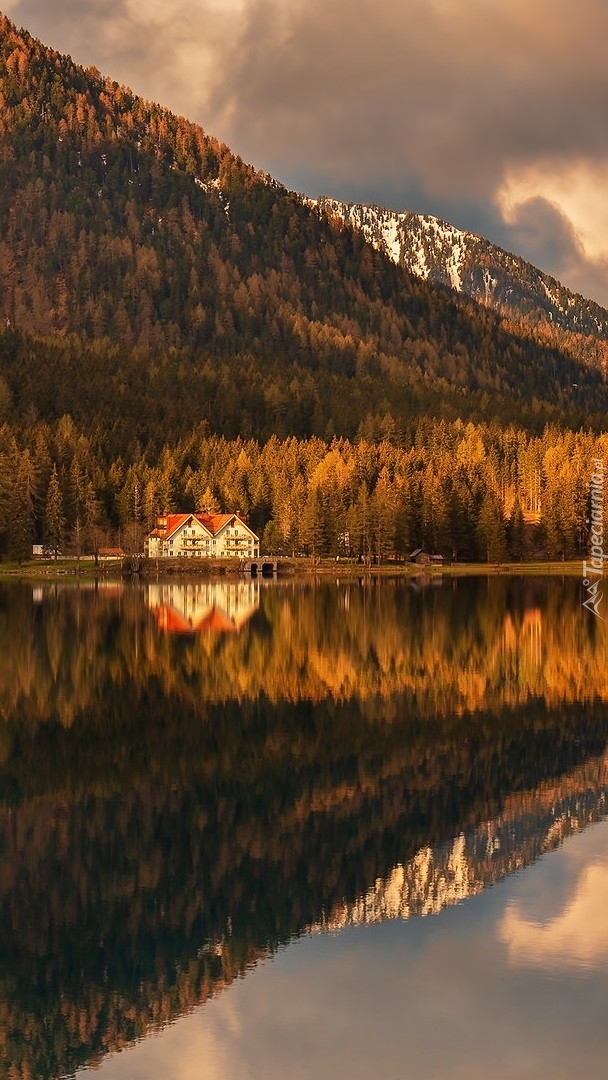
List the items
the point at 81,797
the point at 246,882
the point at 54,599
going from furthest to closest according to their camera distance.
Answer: the point at 54,599, the point at 81,797, the point at 246,882

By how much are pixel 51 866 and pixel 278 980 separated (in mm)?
8305

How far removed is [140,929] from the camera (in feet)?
86.5

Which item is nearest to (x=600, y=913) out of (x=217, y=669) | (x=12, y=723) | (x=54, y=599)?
(x=12, y=723)

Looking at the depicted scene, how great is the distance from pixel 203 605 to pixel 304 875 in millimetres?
90322

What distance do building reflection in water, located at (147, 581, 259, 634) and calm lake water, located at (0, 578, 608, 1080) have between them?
2922 cm

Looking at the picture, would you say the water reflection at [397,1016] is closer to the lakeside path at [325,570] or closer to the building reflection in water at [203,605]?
the building reflection in water at [203,605]

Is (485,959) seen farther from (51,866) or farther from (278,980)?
(51,866)

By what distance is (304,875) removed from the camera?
29375mm

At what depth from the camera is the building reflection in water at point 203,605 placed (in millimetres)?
92438

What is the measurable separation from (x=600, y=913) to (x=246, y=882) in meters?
7.86

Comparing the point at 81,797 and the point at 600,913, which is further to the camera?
the point at 81,797

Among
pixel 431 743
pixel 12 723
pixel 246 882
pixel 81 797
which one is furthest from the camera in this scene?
pixel 12 723

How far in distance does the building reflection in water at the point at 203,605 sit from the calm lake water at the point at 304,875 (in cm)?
2922

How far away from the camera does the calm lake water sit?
70.9 ft
